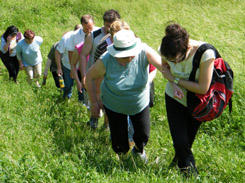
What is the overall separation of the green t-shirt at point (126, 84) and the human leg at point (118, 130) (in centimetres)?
11

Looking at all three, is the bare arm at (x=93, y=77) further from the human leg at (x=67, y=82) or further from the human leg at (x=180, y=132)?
the human leg at (x=67, y=82)

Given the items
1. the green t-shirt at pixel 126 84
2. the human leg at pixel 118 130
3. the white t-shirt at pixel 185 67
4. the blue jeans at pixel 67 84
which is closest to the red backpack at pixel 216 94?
the white t-shirt at pixel 185 67

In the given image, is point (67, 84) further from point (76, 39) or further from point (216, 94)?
point (216, 94)

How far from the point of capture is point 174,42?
10.3 ft

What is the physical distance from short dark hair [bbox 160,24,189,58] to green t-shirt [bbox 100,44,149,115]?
0.54 meters

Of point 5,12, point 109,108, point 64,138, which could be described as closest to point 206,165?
point 109,108

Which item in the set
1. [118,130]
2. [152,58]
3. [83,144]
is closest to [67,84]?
[83,144]

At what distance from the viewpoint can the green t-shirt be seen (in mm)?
3678

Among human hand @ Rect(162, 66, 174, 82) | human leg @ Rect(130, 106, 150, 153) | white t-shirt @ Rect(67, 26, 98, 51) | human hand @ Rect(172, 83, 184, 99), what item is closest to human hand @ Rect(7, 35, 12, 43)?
white t-shirt @ Rect(67, 26, 98, 51)

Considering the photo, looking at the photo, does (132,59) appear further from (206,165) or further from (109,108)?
(206,165)

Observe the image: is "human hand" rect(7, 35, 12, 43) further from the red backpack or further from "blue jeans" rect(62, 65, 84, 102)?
the red backpack

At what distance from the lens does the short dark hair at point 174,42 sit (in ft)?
10.3

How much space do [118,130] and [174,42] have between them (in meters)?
1.49

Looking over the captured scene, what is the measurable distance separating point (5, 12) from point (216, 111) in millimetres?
13570
